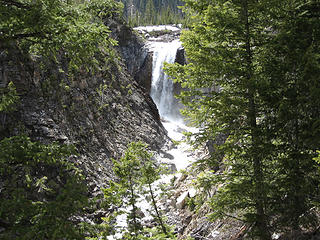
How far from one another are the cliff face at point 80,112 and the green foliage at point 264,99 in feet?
9.62

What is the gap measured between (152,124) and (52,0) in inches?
686

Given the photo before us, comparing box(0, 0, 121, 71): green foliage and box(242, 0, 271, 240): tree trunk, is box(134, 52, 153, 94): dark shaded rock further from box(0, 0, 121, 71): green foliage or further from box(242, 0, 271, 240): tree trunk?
box(0, 0, 121, 71): green foliage

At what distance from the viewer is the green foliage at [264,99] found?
4445 mm

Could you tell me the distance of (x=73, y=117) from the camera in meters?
13.0

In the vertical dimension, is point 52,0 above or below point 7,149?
above

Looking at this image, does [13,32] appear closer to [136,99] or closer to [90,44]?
[90,44]

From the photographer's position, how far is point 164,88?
3416 centimetres

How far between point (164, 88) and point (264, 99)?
29.5m

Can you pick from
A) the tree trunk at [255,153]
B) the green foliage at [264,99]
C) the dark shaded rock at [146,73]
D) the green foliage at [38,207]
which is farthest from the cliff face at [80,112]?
the dark shaded rock at [146,73]

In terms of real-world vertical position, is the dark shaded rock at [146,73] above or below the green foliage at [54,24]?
below

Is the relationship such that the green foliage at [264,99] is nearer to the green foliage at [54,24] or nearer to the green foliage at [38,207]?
the green foliage at [54,24]

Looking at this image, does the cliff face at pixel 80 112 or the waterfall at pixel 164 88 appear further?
the waterfall at pixel 164 88

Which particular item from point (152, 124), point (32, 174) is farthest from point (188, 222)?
point (152, 124)

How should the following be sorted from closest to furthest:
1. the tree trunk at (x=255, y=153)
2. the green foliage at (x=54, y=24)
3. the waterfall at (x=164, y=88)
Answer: the green foliage at (x=54, y=24), the tree trunk at (x=255, y=153), the waterfall at (x=164, y=88)
